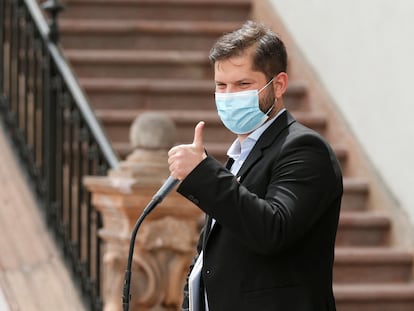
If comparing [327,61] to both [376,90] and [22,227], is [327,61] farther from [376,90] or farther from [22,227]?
[22,227]

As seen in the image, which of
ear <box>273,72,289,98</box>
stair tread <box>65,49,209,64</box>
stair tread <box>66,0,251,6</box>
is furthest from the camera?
stair tread <box>66,0,251,6</box>

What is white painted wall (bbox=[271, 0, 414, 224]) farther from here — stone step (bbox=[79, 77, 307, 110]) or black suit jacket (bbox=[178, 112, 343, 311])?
black suit jacket (bbox=[178, 112, 343, 311])

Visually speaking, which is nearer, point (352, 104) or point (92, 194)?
point (92, 194)

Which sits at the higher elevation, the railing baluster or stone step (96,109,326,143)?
the railing baluster

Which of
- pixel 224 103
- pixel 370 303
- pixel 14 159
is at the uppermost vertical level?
pixel 224 103

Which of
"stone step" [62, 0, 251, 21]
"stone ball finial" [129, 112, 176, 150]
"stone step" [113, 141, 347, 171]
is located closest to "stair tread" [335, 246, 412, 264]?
"stone step" [113, 141, 347, 171]

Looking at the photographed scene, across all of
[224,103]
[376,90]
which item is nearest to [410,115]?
[376,90]

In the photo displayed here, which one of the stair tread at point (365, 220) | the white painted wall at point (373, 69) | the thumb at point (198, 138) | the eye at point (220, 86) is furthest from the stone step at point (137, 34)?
the thumb at point (198, 138)

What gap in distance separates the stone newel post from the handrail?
1.08 feet

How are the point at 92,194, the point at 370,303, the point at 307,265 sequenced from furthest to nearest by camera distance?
the point at 370,303 < the point at 92,194 < the point at 307,265

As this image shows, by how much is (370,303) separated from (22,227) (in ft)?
7.13

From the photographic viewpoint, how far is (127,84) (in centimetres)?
932

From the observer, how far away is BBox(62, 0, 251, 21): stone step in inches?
402

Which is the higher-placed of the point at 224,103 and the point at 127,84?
the point at 224,103
